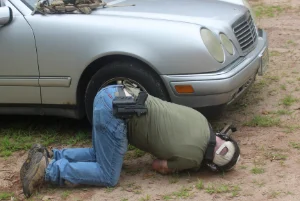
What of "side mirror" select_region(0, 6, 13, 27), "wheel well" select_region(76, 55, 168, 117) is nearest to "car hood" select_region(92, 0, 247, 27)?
"wheel well" select_region(76, 55, 168, 117)

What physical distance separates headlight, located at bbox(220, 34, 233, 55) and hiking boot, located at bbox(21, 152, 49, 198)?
1.77 meters

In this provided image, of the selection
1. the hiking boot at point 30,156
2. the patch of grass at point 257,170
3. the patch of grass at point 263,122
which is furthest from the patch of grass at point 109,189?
the patch of grass at point 263,122

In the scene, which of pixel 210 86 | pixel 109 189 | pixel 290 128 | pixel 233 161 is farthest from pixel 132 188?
pixel 290 128

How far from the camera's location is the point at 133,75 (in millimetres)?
4605

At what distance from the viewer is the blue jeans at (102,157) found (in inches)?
155

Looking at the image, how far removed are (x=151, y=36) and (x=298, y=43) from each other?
3.92 meters

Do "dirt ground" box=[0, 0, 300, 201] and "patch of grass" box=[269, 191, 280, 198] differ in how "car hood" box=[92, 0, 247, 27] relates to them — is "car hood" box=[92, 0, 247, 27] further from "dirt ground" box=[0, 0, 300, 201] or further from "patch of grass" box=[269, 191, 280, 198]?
"patch of grass" box=[269, 191, 280, 198]

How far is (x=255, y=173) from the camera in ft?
13.6

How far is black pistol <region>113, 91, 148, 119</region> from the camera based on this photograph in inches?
153

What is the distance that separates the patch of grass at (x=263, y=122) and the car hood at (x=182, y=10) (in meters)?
0.92

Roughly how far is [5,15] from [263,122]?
2415mm

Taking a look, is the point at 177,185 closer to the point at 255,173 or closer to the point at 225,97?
the point at 255,173

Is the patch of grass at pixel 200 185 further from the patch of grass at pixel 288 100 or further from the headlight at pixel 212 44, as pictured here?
the patch of grass at pixel 288 100

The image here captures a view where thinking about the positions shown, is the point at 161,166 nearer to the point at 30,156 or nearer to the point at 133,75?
the point at 133,75
